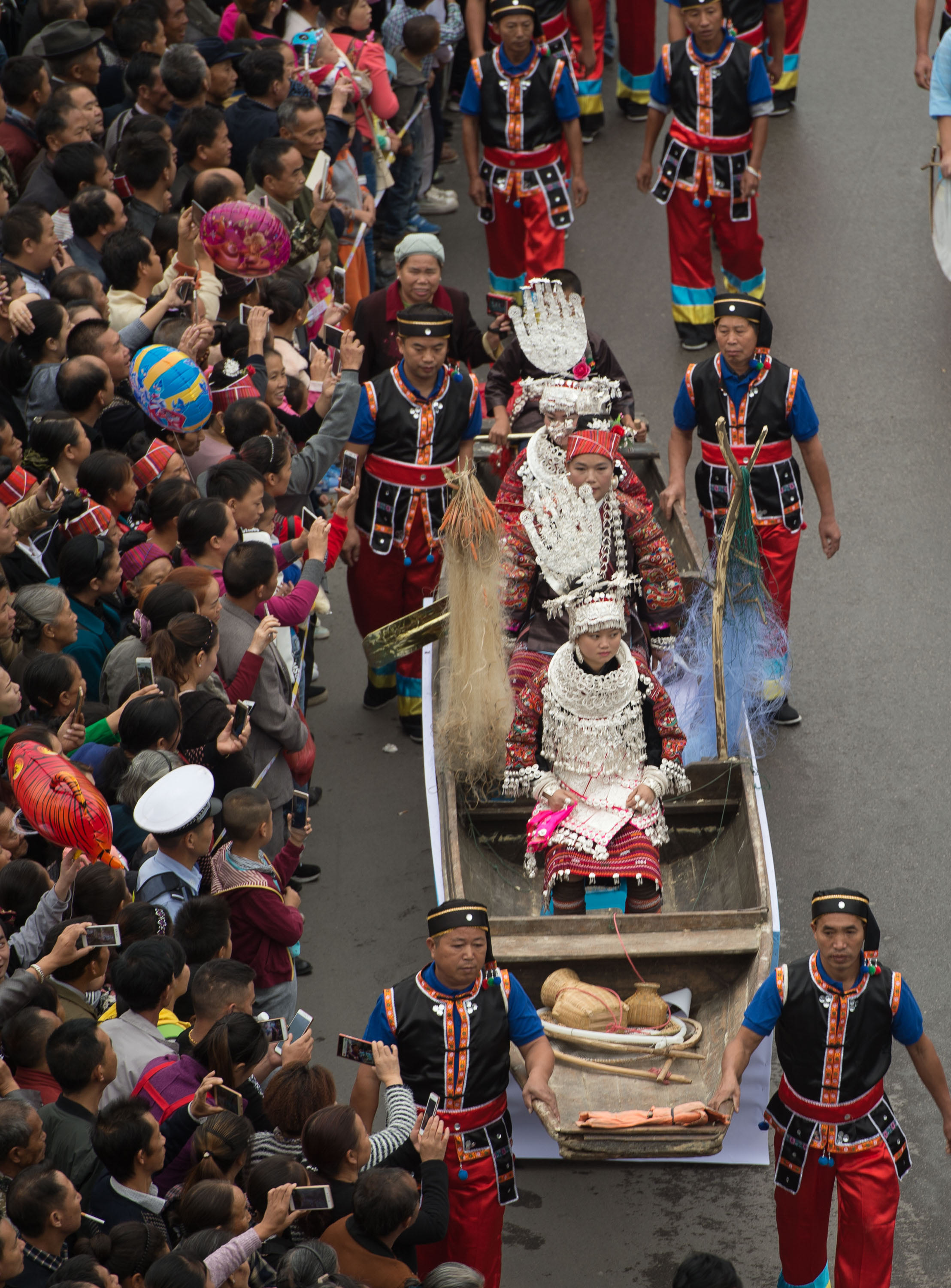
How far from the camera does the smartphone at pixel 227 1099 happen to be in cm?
411

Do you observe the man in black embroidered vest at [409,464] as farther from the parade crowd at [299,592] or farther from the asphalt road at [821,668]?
the asphalt road at [821,668]

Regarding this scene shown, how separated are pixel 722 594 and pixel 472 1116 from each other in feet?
7.36

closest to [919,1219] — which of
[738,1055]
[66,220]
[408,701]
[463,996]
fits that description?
[738,1055]

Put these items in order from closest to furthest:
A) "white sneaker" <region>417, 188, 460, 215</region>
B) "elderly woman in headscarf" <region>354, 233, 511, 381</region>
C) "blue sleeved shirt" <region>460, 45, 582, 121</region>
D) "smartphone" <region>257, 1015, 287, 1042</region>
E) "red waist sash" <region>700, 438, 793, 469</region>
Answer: "smartphone" <region>257, 1015, 287, 1042</region>
"red waist sash" <region>700, 438, 793, 469</region>
"elderly woman in headscarf" <region>354, 233, 511, 381</region>
"blue sleeved shirt" <region>460, 45, 582, 121</region>
"white sneaker" <region>417, 188, 460, 215</region>

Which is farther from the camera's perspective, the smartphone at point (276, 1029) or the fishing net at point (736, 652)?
the fishing net at point (736, 652)

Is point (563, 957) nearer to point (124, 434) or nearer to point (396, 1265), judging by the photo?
point (396, 1265)

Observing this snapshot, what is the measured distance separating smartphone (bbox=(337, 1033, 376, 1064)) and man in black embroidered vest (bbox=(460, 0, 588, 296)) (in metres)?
6.30

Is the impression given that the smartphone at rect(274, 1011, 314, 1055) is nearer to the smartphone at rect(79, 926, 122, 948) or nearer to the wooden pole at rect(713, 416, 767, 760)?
the smartphone at rect(79, 926, 122, 948)

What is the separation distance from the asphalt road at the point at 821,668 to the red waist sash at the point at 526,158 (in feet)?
3.69

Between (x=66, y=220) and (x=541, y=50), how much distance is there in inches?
142

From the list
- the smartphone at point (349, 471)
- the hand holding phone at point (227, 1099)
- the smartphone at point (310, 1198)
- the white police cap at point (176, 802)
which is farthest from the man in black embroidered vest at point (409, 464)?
the smartphone at point (310, 1198)

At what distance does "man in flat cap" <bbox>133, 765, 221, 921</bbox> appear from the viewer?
15.3 ft

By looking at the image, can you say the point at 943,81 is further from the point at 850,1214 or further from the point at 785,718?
the point at 850,1214

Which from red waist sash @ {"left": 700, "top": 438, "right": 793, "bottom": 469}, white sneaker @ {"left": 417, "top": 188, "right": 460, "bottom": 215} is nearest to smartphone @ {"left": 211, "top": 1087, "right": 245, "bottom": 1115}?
red waist sash @ {"left": 700, "top": 438, "right": 793, "bottom": 469}
